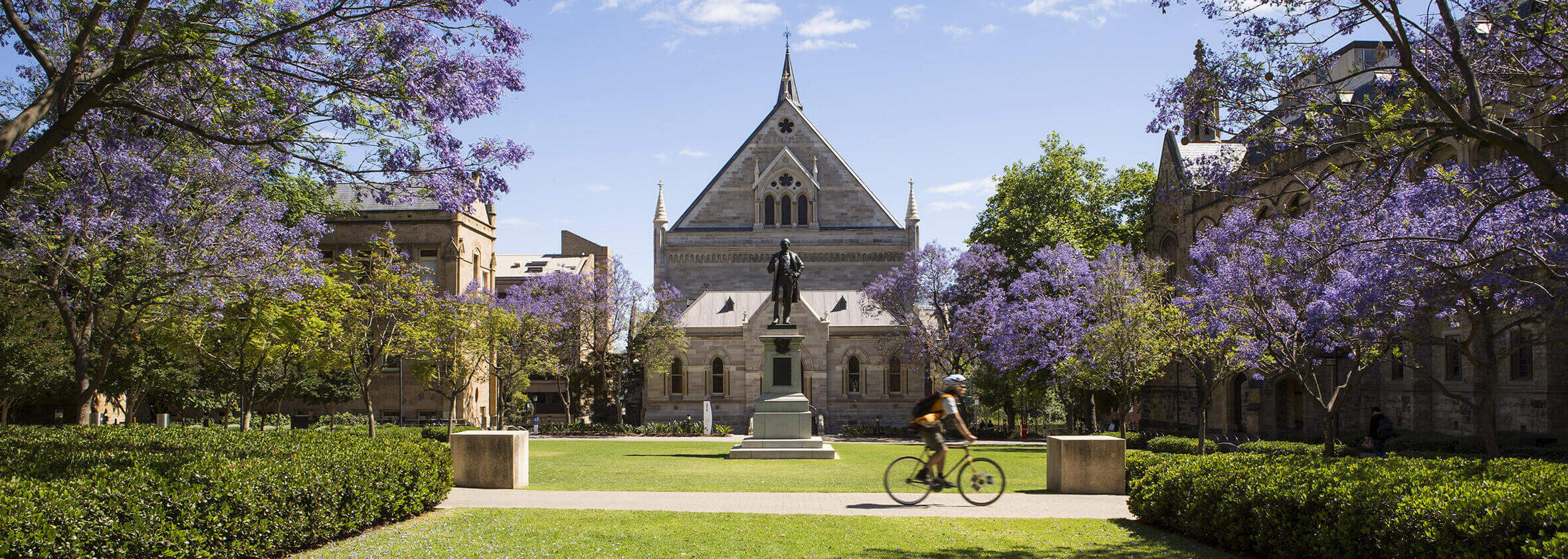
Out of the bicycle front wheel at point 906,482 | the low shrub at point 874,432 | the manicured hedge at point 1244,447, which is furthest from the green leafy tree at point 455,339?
the manicured hedge at point 1244,447

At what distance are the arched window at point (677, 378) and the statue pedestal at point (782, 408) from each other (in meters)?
24.2

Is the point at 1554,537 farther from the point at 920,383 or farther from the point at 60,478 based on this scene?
the point at 920,383

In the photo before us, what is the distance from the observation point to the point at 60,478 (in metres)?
8.98

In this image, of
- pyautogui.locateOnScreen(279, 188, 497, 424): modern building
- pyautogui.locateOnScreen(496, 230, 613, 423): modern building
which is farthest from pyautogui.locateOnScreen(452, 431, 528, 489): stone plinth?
pyautogui.locateOnScreen(496, 230, 613, 423): modern building

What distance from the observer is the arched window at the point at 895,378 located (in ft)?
164

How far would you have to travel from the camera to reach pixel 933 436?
44.0 ft

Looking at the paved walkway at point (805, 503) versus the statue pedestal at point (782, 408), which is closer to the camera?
the paved walkway at point (805, 503)

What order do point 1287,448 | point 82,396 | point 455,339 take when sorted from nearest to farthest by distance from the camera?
point 82,396, point 1287,448, point 455,339

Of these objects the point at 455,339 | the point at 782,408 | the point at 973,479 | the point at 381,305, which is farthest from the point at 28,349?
the point at 973,479

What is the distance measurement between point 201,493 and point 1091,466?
12276 millimetres

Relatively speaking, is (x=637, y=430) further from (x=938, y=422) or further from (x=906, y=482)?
(x=938, y=422)

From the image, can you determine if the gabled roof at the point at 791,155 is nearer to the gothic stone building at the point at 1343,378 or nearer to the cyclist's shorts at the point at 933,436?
the gothic stone building at the point at 1343,378

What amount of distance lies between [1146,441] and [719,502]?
2067 cm

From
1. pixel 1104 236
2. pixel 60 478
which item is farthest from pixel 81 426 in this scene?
pixel 1104 236
